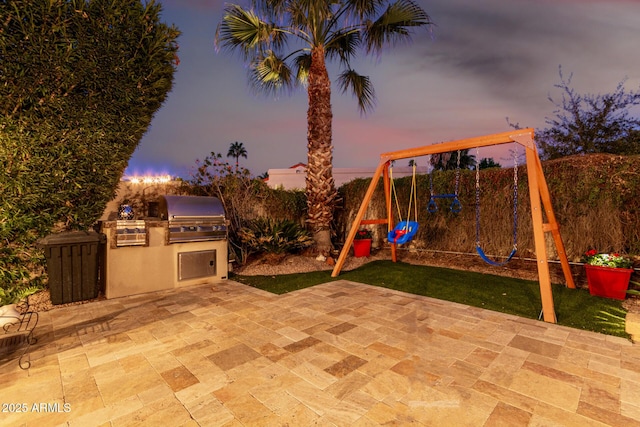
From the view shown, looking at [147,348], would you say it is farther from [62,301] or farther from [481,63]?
[481,63]

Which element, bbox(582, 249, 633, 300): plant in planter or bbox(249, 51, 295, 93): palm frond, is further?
bbox(249, 51, 295, 93): palm frond

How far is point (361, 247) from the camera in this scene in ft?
24.3

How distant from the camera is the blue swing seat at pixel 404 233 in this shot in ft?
17.1

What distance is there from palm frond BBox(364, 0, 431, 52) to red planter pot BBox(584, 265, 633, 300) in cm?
549

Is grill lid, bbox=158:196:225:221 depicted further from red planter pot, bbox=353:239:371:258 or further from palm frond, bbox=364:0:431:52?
palm frond, bbox=364:0:431:52

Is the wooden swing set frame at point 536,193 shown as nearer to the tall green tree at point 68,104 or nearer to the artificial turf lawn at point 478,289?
the artificial turf lawn at point 478,289

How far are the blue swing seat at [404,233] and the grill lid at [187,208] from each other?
3.19 m

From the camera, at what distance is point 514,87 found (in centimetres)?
1124

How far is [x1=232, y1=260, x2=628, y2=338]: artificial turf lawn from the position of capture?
136 inches

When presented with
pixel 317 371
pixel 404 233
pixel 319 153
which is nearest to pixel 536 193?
pixel 404 233

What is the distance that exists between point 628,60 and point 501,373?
11123 millimetres


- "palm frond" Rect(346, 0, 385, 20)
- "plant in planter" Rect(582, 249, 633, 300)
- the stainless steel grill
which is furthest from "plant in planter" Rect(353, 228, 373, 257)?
"palm frond" Rect(346, 0, 385, 20)

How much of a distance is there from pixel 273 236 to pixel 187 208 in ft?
6.28

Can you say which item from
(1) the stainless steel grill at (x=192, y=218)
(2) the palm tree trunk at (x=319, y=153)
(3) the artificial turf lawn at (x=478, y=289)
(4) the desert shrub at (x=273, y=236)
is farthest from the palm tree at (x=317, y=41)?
(1) the stainless steel grill at (x=192, y=218)
